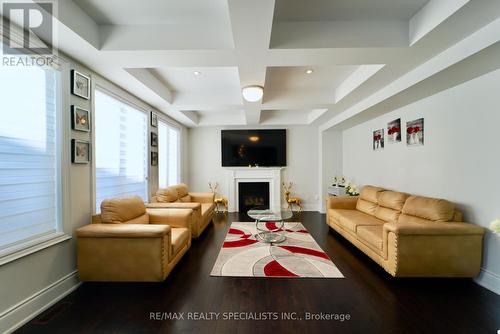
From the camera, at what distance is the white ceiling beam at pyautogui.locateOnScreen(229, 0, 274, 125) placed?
1474 mm

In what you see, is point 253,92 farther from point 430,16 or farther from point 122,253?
point 122,253

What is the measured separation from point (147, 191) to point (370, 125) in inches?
187

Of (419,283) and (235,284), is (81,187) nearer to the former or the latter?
(235,284)

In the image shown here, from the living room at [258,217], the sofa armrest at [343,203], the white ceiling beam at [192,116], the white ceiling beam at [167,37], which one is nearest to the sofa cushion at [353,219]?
the living room at [258,217]

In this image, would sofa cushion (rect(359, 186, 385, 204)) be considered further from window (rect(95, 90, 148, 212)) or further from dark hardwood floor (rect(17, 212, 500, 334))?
window (rect(95, 90, 148, 212))

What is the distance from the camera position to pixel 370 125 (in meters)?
4.40

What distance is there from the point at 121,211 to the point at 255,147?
12.6 ft

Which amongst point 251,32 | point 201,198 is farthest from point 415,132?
point 201,198

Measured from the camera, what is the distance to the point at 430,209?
2564mm

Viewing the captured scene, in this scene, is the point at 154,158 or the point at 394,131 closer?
the point at 394,131

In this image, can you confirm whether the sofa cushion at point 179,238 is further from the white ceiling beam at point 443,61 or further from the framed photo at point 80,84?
the white ceiling beam at point 443,61

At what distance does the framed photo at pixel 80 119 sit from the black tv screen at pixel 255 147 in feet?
11.8

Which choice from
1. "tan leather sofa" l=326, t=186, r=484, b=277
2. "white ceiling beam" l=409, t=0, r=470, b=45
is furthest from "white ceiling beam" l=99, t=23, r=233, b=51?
"tan leather sofa" l=326, t=186, r=484, b=277

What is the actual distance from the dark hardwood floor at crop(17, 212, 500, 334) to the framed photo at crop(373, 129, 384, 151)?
2443mm
